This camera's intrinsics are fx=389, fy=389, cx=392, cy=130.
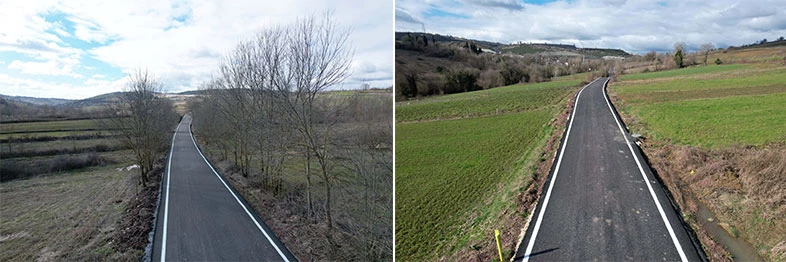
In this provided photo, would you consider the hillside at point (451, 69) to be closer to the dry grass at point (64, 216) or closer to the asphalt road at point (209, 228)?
the asphalt road at point (209, 228)

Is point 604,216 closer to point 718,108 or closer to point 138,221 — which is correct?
point 138,221

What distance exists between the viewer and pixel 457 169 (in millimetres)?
12508

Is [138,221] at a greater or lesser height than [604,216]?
lesser

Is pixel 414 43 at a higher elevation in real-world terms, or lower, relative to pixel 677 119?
higher

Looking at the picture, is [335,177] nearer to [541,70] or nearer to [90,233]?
[90,233]

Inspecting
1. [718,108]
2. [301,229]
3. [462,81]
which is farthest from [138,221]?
[462,81]

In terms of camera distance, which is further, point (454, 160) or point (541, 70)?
point (541, 70)

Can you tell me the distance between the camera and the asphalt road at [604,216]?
5.75 meters

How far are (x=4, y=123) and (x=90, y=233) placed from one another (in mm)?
32672

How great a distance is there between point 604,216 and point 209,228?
970cm

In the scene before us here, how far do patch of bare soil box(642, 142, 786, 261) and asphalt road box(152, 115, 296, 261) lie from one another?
8.36 meters

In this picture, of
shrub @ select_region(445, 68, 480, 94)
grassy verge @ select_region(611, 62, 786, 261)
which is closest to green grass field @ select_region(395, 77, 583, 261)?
grassy verge @ select_region(611, 62, 786, 261)

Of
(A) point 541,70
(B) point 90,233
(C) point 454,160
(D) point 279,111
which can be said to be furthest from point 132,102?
(A) point 541,70

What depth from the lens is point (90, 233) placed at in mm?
11164
